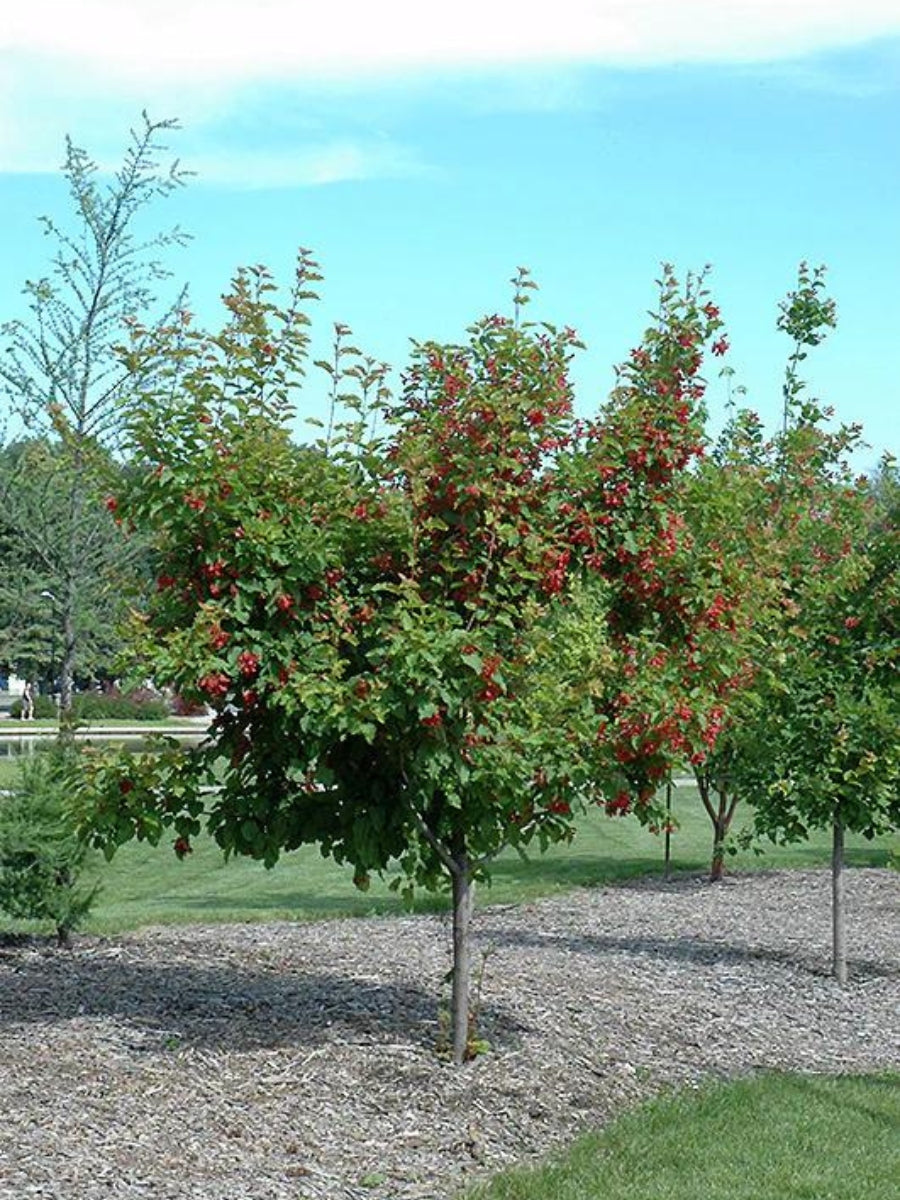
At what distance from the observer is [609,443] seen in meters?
7.22

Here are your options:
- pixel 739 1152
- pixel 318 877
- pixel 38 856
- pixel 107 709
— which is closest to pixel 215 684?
pixel 739 1152

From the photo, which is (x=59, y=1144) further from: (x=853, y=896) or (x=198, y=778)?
(x=853, y=896)

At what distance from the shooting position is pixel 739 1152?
20.8 ft

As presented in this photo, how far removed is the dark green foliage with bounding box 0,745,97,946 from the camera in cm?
1016

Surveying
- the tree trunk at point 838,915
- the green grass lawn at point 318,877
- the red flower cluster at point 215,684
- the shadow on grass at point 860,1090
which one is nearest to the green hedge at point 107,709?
the green grass lawn at point 318,877

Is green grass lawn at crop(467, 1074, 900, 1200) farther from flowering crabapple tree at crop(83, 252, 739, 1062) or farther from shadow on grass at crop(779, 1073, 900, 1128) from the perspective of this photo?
flowering crabapple tree at crop(83, 252, 739, 1062)

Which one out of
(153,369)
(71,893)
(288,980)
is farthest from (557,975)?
(153,369)

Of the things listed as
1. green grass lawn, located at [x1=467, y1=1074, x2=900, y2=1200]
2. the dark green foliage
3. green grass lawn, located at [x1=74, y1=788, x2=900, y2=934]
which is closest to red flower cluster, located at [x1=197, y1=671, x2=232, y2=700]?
green grass lawn, located at [x1=467, y1=1074, x2=900, y2=1200]

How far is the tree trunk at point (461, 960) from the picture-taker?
741cm

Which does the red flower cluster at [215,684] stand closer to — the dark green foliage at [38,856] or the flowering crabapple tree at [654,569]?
the flowering crabapple tree at [654,569]

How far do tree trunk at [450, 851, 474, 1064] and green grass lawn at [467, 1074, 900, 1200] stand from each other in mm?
875

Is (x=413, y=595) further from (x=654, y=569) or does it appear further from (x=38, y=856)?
(x=38, y=856)

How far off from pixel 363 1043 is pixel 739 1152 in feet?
6.33

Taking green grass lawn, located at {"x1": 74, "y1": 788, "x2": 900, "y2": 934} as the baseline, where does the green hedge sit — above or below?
above
